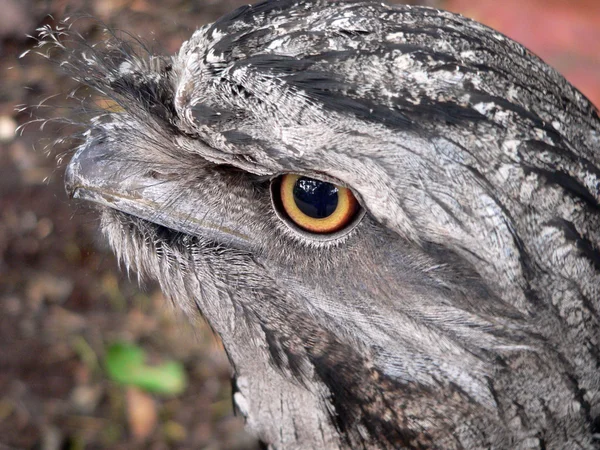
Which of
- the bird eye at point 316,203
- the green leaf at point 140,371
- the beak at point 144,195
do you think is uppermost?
the green leaf at point 140,371

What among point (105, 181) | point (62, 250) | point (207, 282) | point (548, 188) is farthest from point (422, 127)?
point (62, 250)

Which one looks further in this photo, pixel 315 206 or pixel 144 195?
pixel 144 195

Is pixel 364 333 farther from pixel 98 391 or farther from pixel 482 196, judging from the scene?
pixel 98 391

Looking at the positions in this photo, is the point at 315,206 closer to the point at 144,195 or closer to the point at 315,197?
the point at 315,197

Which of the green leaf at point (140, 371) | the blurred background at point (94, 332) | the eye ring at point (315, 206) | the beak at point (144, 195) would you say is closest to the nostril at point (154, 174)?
the beak at point (144, 195)

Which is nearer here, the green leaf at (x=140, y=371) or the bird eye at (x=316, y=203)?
the bird eye at (x=316, y=203)

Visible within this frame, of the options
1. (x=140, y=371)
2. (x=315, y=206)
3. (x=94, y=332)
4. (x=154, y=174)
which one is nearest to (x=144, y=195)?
(x=154, y=174)

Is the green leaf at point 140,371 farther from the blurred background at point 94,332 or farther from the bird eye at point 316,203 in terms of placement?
the bird eye at point 316,203
